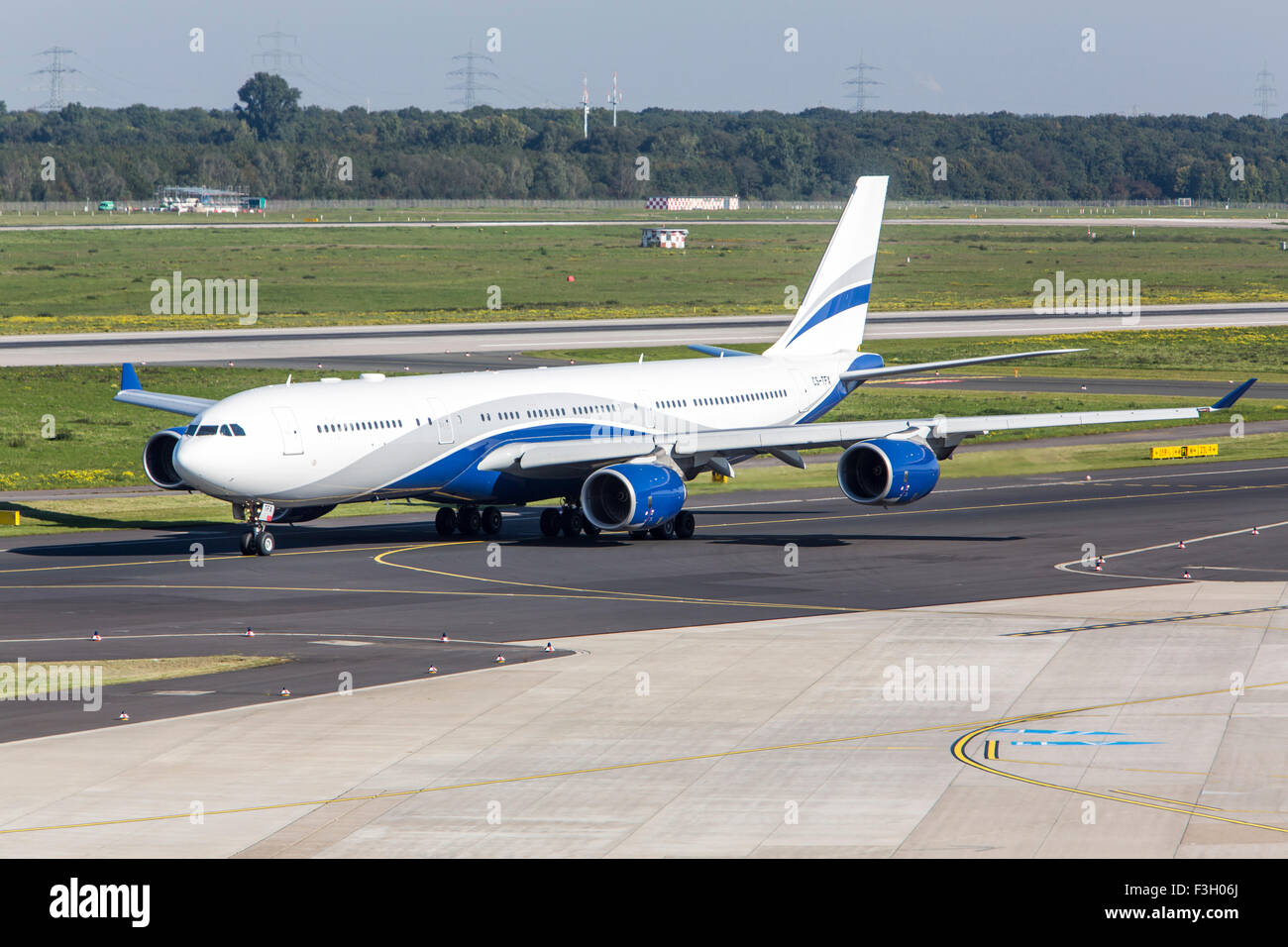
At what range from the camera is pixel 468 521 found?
55.1 meters

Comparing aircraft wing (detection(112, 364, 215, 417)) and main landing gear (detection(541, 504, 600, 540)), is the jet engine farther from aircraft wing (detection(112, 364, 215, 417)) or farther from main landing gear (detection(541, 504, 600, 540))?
main landing gear (detection(541, 504, 600, 540))

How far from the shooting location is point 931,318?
134 meters

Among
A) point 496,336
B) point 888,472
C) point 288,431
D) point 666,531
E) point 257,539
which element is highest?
point 496,336

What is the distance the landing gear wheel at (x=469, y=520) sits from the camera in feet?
180

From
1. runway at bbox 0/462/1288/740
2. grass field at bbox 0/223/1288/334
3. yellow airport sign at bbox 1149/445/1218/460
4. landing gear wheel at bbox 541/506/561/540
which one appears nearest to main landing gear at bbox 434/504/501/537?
runway at bbox 0/462/1288/740

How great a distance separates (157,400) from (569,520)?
1448 centimetres

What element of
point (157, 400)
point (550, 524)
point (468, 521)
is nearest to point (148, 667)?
point (468, 521)

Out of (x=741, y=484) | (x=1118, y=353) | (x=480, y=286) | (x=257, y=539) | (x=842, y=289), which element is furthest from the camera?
(x=480, y=286)

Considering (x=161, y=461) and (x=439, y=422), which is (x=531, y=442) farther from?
(x=161, y=461)

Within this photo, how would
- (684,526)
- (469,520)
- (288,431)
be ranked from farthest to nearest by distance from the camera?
(469,520) < (684,526) < (288,431)

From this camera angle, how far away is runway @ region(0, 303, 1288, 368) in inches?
4090

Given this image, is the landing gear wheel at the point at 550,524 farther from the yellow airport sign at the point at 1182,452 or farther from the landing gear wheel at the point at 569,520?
the yellow airport sign at the point at 1182,452

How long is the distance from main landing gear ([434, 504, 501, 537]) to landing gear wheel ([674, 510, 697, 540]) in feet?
19.1
